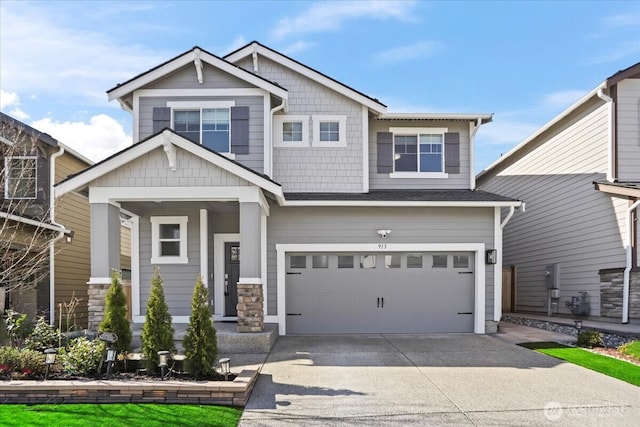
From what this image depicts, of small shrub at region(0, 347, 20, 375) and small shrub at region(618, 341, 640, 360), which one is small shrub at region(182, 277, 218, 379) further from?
small shrub at region(618, 341, 640, 360)

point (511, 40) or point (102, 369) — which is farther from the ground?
point (511, 40)

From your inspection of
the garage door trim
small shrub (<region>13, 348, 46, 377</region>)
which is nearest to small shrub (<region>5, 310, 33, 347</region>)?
small shrub (<region>13, 348, 46, 377</region>)

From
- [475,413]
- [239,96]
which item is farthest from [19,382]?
[239,96]

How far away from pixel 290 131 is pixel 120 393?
330 inches

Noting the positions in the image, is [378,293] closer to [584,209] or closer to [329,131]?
[329,131]

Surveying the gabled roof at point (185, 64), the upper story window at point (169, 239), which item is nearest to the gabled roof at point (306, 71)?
the gabled roof at point (185, 64)

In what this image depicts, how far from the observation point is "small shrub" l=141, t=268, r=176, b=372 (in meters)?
7.12

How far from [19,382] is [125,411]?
158 cm

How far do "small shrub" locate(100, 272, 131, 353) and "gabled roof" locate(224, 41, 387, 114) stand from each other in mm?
7809

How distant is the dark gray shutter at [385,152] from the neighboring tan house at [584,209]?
5.19 metres

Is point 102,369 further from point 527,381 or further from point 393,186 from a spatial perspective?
point 393,186

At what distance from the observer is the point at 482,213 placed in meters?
12.9

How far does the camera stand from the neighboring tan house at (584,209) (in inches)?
504

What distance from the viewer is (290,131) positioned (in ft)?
44.2
